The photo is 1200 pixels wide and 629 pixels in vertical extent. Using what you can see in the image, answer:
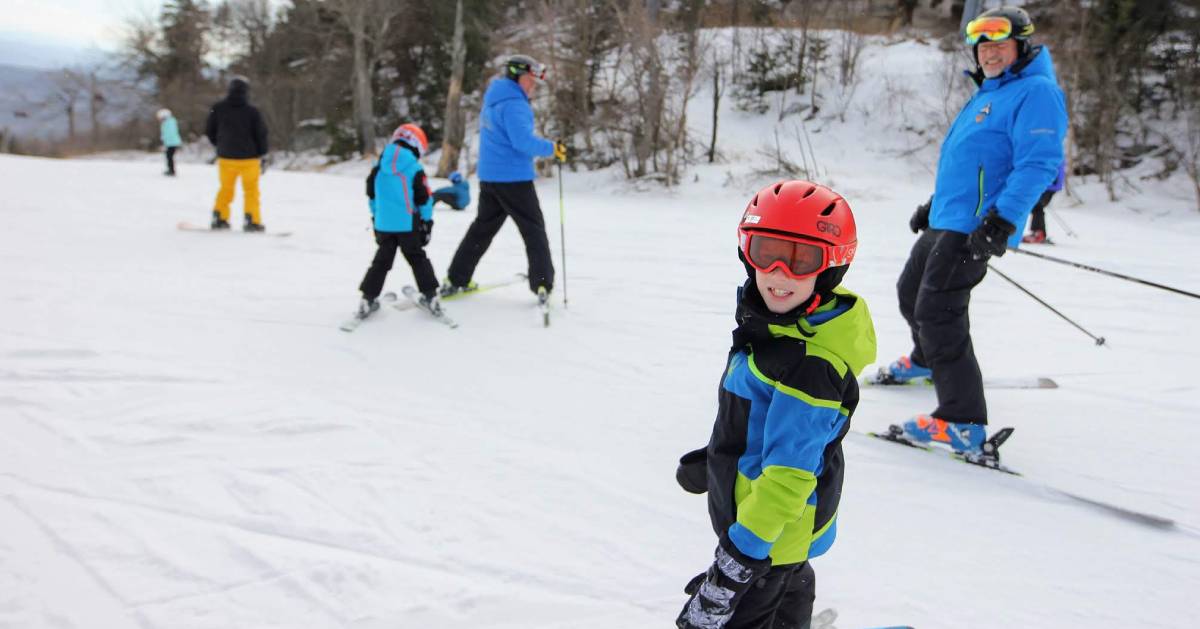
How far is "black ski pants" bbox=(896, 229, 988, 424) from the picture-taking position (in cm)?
318

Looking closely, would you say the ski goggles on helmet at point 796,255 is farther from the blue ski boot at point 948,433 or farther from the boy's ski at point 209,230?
the boy's ski at point 209,230

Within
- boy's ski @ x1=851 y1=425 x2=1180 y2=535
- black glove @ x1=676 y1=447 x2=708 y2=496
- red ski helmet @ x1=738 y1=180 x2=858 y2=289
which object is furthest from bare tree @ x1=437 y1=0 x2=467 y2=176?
red ski helmet @ x1=738 y1=180 x2=858 y2=289

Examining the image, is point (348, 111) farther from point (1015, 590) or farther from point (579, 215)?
point (1015, 590)

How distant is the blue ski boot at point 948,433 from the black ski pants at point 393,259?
10.9 feet

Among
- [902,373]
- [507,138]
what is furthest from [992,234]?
[507,138]

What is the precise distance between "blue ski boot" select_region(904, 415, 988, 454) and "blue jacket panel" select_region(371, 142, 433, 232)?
10.9 feet

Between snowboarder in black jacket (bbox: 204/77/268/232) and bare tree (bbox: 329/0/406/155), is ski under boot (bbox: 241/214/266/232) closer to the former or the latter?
snowboarder in black jacket (bbox: 204/77/268/232)

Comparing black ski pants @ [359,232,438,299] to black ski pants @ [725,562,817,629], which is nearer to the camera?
black ski pants @ [725,562,817,629]

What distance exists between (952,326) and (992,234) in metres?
0.45

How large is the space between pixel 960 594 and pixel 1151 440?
6.09 ft

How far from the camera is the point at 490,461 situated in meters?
3.25

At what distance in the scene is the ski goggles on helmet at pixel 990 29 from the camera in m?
3.04

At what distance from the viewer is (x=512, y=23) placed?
2169cm

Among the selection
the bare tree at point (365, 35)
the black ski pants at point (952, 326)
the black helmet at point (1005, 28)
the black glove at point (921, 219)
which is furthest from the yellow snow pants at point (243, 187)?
the bare tree at point (365, 35)
